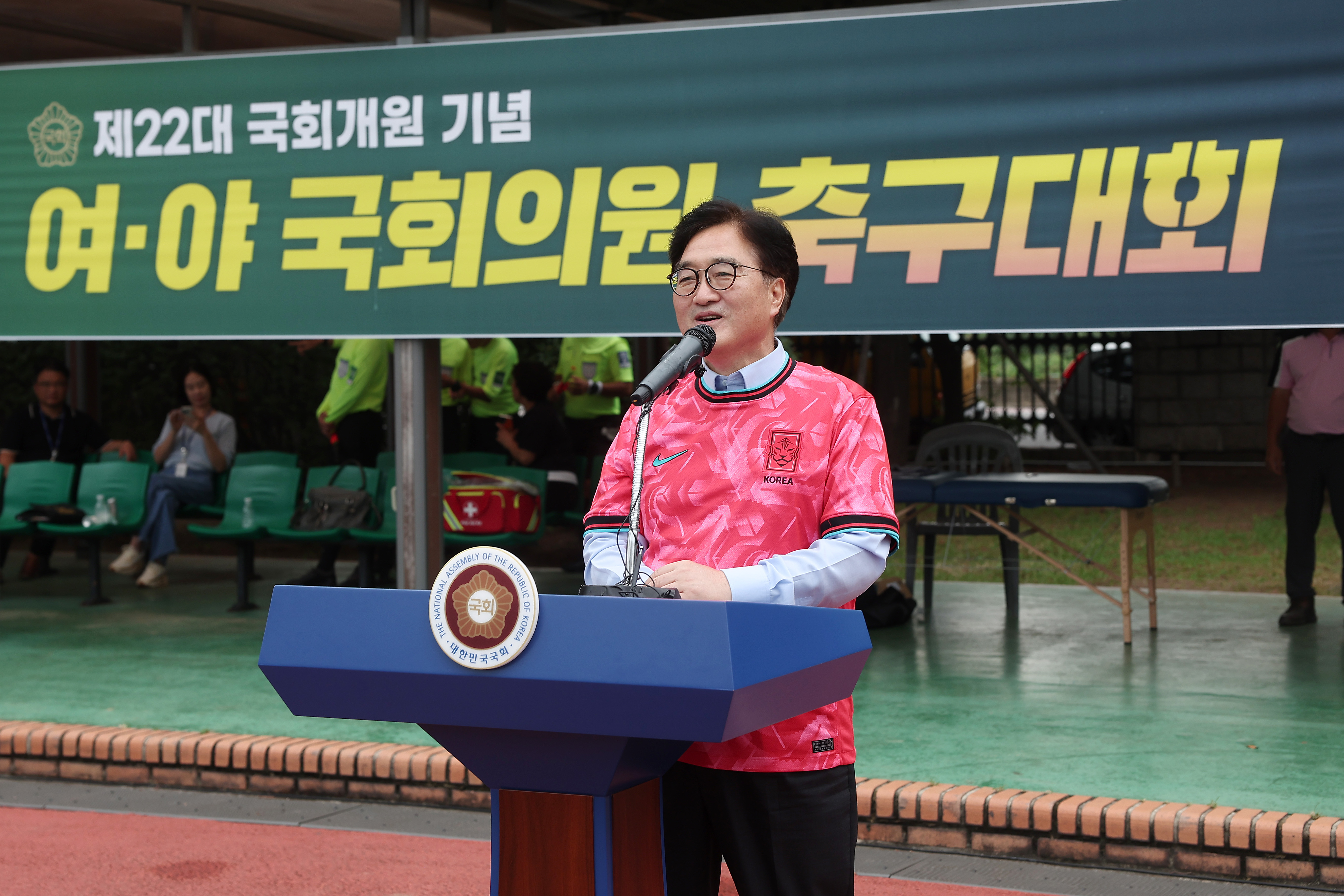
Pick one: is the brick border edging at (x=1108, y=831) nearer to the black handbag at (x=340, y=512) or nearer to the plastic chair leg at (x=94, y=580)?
the black handbag at (x=340, y=512)

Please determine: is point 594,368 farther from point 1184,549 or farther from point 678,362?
point 678,362

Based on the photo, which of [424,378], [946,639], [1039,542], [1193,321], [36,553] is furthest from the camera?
[36,553]

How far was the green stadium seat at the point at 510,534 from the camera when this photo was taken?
7.70 m

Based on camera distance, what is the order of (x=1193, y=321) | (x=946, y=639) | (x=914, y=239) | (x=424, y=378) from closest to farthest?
(x=1193, y=321) < (x=914, y=239) < (x=424, y=378) < (x=946, y=639)

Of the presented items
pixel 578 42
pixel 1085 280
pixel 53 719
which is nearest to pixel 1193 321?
pixel 1085 280

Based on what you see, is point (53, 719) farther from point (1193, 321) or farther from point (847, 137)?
point (1193, 321)

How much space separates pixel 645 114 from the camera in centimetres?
573

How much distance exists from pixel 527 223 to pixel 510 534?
2373mm

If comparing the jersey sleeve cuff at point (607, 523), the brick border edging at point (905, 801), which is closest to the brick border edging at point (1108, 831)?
the brick border edging at point (905, 801)

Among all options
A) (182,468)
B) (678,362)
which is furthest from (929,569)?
(678,362)

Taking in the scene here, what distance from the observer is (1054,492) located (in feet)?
20.9

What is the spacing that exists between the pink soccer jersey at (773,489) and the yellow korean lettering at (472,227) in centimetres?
384

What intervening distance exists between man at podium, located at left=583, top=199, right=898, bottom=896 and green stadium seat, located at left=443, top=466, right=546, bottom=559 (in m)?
5.49

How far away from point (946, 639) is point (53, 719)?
13.7ft
